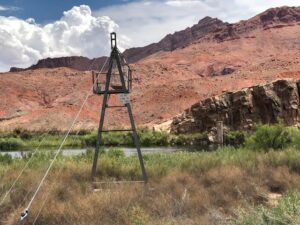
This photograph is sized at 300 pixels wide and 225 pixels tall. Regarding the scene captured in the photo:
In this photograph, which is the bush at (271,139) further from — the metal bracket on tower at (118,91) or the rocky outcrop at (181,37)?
the rocky outcrop at (181,37)

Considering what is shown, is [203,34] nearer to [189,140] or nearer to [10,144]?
[189,140]

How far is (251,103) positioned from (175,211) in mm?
45485

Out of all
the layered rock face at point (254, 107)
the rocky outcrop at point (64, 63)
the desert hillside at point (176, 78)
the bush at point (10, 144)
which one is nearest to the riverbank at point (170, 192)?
the bush at point (10, 144)

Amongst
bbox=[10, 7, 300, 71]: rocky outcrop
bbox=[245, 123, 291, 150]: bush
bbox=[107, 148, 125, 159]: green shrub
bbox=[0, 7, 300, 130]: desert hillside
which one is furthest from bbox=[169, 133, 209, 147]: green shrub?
bbox=[10, 7, 300, 71]: rocky outcrop

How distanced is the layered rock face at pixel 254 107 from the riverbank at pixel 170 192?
38659 millimetres

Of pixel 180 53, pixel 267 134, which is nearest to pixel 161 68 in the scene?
pixel 180 53

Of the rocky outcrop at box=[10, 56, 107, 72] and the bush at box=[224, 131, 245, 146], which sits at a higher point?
the rocky outcrop at box=[10, 56, 107, 72]

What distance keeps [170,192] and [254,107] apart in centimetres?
4396

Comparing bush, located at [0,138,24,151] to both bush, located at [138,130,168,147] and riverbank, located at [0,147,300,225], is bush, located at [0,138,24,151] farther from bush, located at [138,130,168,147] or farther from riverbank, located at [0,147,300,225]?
riverbank, located at [0,147,300,225]

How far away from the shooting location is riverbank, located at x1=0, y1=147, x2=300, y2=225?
8664 mm

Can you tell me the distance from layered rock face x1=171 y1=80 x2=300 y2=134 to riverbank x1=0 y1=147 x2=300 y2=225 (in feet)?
127

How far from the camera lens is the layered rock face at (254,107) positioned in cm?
5294

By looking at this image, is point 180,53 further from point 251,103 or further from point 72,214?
point 72,214

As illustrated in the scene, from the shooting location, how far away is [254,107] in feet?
176
